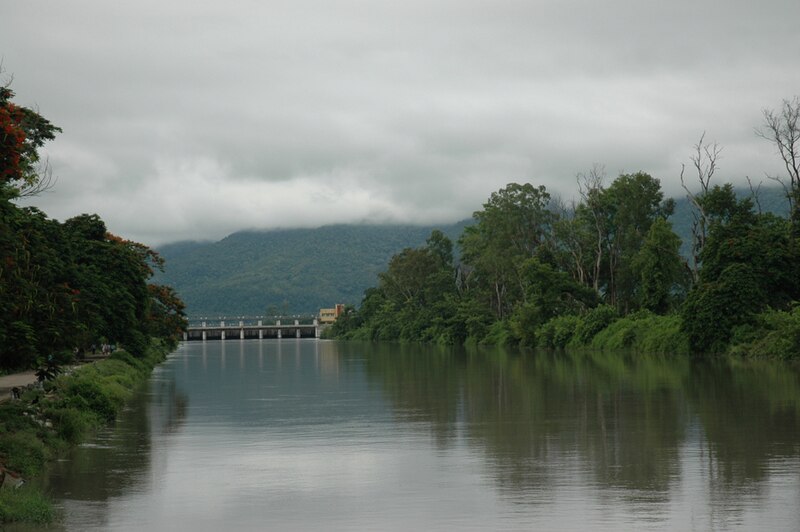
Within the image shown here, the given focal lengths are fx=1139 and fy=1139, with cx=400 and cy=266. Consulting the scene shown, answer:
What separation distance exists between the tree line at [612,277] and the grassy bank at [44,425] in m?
35.0

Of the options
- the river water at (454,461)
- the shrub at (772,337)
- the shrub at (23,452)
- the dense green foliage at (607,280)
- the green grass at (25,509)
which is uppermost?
the dense green foliage at (607,280)

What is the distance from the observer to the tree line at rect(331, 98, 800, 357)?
6244 centimetres

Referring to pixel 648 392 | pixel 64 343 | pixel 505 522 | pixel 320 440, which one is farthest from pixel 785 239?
pixel 505 522

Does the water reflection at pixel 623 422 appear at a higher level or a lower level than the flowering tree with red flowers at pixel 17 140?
lower

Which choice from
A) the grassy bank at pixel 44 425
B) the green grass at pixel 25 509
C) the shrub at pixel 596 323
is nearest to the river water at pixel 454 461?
the green grass at pixel 25 509

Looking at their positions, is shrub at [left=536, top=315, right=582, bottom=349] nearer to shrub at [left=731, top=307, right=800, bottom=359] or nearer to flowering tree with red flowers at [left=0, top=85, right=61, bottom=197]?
shrub at [left=731, top=307, right=800, bottom=359]

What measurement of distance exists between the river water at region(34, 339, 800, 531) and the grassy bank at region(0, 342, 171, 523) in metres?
0.57

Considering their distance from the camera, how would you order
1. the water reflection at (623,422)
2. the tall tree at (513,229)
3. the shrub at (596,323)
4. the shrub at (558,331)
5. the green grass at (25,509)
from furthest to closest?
the tall tree at (513,229) → the shrub at (558,331) → the shrub at (596,323) → the water reflection at (623,422) → the green grass at (25,509)

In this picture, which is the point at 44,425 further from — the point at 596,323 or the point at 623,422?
the point at 596,323

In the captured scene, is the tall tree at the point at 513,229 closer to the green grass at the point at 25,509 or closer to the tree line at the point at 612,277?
the tree line at the point at 612,277

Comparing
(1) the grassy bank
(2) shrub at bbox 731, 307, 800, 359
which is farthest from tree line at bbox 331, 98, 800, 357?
(1) the grassy bank

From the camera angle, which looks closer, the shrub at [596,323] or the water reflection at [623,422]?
the water reflection at [623,422]

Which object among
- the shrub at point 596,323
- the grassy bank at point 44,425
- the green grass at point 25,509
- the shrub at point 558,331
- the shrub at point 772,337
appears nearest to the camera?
the green grass at point 25,509

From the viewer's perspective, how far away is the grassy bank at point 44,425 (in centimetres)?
1645
